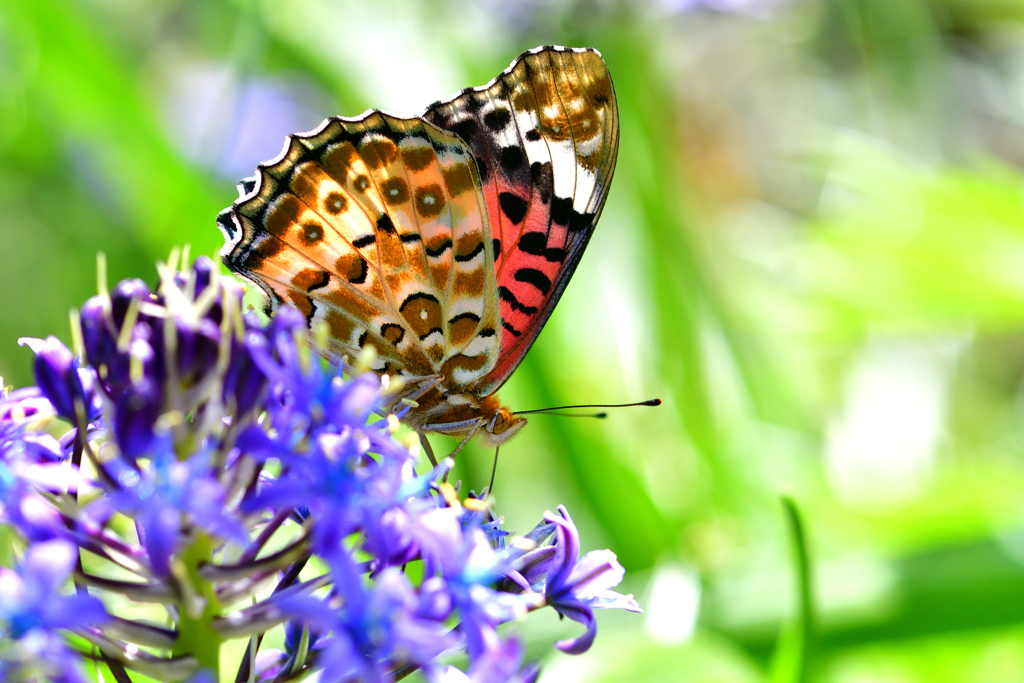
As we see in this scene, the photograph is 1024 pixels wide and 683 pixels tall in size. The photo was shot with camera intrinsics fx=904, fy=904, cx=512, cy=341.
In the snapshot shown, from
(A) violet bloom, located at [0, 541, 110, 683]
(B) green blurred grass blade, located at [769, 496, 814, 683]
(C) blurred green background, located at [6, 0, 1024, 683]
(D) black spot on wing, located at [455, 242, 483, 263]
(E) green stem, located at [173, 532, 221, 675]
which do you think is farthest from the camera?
(C) blurred green background, located at [6, 0, 1024, 683]

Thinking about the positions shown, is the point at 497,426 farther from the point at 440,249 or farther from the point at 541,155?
the point at 541,155

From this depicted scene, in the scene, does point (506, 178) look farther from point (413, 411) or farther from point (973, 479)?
point (973, 479)

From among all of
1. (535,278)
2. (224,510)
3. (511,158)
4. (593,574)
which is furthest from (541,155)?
(224,510)

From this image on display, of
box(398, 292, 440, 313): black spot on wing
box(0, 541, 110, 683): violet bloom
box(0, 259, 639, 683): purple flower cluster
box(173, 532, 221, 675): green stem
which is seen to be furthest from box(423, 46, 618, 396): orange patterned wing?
box(0, 541, 110, 683): violet bloom

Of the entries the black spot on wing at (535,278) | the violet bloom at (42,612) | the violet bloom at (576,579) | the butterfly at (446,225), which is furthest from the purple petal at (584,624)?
the black spot on wing at (535,278)

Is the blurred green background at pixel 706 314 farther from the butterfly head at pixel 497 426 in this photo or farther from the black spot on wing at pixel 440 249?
the black spot on wing at pixel 440 249

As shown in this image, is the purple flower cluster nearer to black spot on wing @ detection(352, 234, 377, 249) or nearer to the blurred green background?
black spot on wing @ detection(352, 234, 377, 249)

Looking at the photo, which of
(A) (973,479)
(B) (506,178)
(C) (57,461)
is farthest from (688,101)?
(C) (57,461)
